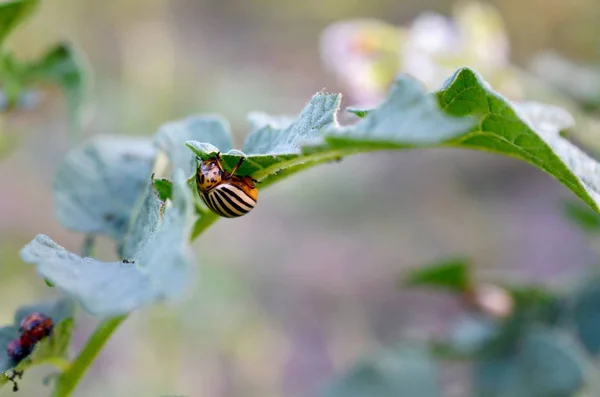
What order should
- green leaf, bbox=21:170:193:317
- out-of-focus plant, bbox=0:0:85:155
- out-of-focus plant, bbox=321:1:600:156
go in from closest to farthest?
green leaf, bbox=21:170:193:317 < out-of-focus plant, bbox=0:0:85:155 < out-of-focus plant, bbox=321:1:600:156

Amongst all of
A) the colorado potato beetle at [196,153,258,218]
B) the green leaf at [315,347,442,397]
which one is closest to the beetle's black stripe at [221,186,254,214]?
the colorado potato beetle at [196,153,258,218]

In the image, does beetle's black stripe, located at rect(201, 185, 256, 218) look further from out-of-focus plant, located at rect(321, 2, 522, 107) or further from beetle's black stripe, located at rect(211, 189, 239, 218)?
out-of-focus plant, located at rect(321, 2, 522, 107)

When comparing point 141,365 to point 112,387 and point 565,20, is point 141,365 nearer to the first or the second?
point 112,387

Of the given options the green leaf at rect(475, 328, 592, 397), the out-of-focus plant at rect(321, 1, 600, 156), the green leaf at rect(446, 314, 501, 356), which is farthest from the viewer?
the out-of-focus plant at rect(321, 1, 600, 156)

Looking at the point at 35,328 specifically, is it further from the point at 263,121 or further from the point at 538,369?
the point at 538,369

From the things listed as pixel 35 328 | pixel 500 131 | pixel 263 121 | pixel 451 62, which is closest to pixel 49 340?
pixel 35 328
